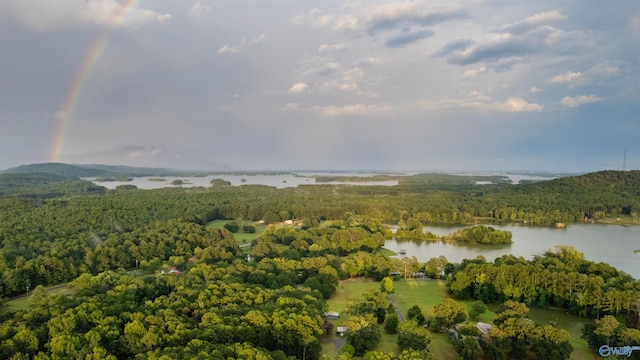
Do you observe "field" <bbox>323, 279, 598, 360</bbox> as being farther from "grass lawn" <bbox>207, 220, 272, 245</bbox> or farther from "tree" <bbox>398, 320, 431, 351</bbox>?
"grass lawn" <bbox>207, 220, 272, 245</bbox>

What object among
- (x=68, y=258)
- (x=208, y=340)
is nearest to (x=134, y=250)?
(x=68, y=258)

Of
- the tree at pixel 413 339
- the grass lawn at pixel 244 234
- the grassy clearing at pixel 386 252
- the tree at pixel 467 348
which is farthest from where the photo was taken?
the grass lawn at pixel 244 234

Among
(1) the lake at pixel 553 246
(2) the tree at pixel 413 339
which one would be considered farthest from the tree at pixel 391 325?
(1) the lake at pixel 553 246

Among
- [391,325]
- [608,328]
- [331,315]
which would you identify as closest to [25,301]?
[331,315]

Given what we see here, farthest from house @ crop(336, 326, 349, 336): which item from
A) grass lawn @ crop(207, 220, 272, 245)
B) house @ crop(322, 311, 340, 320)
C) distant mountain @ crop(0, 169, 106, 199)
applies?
distant mountain @ crop(0, 169, 106, 199)

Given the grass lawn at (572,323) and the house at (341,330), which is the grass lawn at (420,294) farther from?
the grass lawn at (572,323)

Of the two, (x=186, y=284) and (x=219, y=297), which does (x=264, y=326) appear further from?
(x=186, y=284)
